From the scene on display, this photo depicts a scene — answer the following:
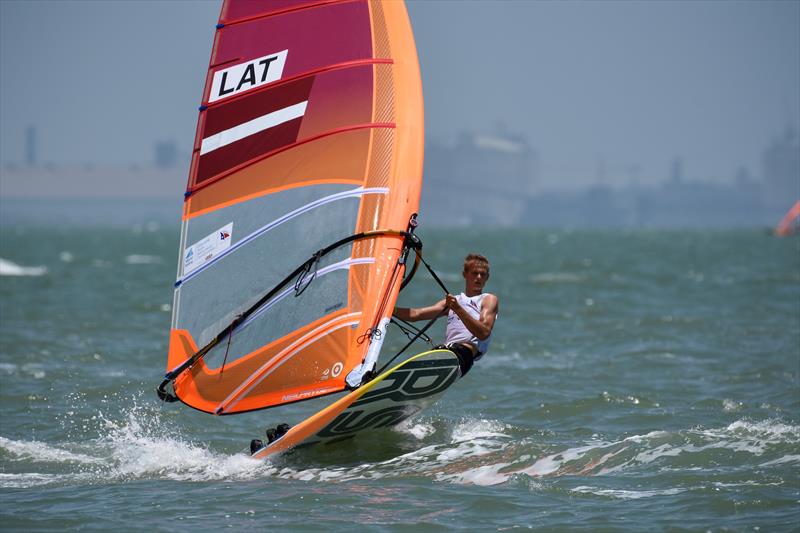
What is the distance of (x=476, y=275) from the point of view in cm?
728

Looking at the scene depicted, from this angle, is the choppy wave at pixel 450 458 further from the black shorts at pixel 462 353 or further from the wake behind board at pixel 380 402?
the black shorts at pixel 462 353

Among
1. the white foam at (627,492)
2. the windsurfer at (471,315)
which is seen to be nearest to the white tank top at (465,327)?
the windsurfer at (471,315)

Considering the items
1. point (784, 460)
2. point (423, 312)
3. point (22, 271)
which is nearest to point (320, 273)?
point (423, 312)

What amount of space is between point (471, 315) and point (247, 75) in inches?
84.8

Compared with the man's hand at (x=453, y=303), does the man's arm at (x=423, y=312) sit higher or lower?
lower

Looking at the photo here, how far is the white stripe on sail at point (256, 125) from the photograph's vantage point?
7598 mm

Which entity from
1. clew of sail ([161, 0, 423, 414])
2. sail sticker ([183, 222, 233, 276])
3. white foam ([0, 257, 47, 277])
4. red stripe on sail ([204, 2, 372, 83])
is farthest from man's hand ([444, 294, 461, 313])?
white foam ([0, 257, 47, 277])

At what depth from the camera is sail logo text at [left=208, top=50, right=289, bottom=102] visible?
299 inches

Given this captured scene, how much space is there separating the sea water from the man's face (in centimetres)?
112

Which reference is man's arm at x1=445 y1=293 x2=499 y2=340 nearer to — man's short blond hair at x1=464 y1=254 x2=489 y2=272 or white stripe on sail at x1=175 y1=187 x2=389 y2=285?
man's short blond hair at x1=464 y1=254 x2=489 y2=272

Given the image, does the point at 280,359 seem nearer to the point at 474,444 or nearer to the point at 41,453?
the point at 474,444

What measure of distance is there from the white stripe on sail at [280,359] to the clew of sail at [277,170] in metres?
0.02

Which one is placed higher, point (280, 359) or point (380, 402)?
point (280, 359)

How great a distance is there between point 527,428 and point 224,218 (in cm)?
289
